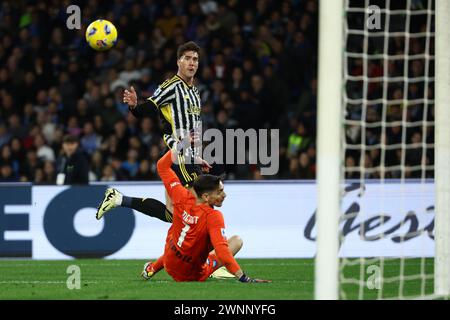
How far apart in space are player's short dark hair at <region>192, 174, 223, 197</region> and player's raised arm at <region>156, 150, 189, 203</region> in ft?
0.62

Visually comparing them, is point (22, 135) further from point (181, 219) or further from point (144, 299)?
point (144, 299)

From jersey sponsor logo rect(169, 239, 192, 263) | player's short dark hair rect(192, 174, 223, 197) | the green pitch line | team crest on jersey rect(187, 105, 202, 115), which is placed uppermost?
team crest on jersey rect(187, 105, 202, 115)

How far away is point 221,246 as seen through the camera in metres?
8.49

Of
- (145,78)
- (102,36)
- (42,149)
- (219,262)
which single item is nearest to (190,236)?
(219,262)

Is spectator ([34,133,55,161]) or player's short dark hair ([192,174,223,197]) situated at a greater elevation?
player's short dark hair ([192,174,223,197])

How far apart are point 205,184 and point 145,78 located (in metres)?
8.31

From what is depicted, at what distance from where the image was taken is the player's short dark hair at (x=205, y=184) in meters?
8.85

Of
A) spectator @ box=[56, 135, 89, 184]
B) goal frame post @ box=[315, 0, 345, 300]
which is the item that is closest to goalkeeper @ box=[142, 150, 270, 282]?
goal frame post @ box=[315, 0, 345, 300]

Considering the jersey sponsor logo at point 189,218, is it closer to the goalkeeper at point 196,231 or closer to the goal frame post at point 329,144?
the goalkeeper at point 196,231

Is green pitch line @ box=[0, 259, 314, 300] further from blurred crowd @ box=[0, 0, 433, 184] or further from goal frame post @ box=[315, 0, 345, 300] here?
blurred crowd @ box=[0, 0, 433, 184]

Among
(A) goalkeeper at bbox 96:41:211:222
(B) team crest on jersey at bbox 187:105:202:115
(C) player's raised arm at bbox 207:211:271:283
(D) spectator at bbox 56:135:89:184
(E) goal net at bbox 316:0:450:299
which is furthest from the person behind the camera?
(D) spectator at bbox 56:135:89:184

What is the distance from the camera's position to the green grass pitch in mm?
7965

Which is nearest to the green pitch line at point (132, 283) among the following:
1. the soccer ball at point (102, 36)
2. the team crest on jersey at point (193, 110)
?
the team crest on jersey at point (193, 110)

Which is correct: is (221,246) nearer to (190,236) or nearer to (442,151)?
(190,236)
